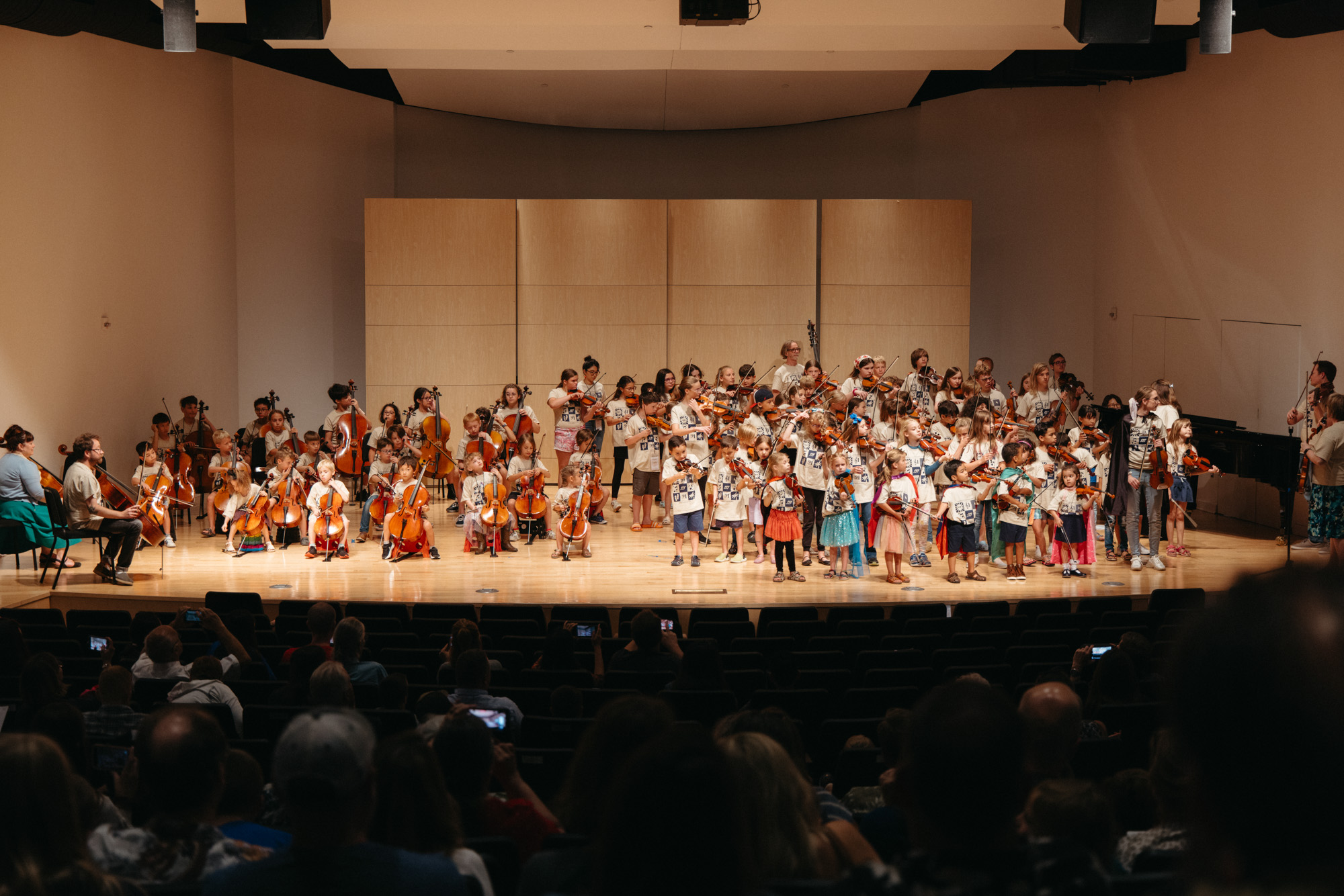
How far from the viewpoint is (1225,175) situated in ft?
41.2

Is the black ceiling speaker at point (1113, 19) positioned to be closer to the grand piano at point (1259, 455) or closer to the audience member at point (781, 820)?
the grand piano at point (1259, 455)

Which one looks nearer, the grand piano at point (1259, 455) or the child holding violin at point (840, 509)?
the child holding violin at point (840, 509)

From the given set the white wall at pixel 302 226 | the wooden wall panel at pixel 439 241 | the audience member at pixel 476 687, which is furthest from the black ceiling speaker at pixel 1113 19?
the white wall at pixel 302 226

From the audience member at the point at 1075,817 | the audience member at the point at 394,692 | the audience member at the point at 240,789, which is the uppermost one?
the audience member at the point at 1075,817

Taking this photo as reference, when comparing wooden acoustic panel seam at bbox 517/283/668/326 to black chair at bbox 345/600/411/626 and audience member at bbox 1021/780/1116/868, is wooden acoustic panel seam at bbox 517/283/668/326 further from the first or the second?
audience member at bbox 1021/780/1116/868

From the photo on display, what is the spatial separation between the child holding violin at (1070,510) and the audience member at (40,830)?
350 inches

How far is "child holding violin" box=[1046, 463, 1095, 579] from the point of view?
9.62m

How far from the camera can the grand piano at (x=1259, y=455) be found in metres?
10.1

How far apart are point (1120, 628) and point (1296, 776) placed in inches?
252

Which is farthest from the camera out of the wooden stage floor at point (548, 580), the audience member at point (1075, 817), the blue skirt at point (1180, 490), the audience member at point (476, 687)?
the blue skirt at point (1180, 490)

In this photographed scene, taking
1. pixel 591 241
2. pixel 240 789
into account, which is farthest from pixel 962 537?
pixel 240 789

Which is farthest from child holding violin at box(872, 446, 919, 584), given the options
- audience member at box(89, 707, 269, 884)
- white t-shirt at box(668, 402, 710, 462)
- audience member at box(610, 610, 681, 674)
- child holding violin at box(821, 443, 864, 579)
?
audience member at box(89, 707, 269, 884)

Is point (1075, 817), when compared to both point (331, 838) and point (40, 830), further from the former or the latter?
point (40, 830)

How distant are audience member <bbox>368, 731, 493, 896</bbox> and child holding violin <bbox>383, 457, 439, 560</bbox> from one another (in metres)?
8.23
